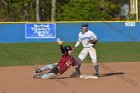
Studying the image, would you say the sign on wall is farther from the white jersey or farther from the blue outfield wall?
the white jersey

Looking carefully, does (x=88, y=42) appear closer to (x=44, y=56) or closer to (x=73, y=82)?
(x=73, y=82)

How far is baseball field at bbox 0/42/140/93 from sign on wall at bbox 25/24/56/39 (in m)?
8.00

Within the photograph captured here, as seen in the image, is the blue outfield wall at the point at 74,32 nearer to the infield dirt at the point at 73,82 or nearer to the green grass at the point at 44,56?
the green grass at the point at 44,56

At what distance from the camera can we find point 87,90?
12305mm

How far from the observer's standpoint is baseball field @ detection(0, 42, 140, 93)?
1258 centimetres

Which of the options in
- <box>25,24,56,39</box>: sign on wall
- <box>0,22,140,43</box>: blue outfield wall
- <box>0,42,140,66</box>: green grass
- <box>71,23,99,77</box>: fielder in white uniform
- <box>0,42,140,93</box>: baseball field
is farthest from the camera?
<box>25,24,56,39</box>: sign on wall

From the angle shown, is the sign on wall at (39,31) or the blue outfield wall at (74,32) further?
the sign on wall at (39,31)

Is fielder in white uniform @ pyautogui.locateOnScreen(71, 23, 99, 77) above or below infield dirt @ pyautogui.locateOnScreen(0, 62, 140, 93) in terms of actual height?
above

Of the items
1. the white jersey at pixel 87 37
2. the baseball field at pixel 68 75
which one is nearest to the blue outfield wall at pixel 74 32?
the baseball field at pixel 68 75

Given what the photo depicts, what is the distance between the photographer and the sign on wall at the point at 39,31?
111 feet

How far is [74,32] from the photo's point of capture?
1353 inches

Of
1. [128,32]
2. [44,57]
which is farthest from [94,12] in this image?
[44,57]

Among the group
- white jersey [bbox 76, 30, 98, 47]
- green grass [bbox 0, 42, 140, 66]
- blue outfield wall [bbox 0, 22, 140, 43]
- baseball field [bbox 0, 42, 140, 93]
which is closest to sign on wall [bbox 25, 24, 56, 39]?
blue outfield wall [bbox 0, 22, 140, 43]

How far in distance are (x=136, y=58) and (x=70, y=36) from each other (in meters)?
12.3
